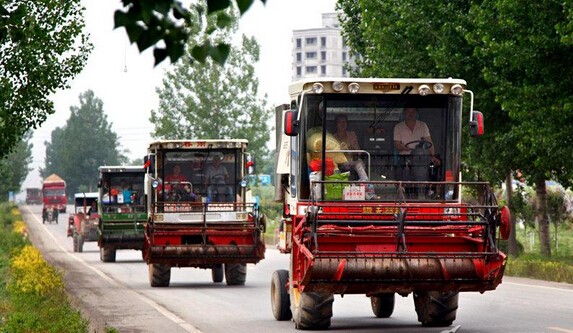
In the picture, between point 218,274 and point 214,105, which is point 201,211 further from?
point 214,105

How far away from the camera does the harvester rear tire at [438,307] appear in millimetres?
15359

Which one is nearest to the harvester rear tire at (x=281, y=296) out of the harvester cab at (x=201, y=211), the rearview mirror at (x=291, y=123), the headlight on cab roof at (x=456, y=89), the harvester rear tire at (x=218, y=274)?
the rearview mirror at (x=291, y=123)

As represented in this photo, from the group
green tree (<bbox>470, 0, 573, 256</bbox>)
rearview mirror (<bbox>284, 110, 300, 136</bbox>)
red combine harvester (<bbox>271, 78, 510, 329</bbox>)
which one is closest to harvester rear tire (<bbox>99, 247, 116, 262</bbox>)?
green tree (<bbox>470, 0, 573, 256</bbox>)

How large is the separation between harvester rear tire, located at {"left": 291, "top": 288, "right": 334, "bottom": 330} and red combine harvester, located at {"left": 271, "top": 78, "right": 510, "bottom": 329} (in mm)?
11

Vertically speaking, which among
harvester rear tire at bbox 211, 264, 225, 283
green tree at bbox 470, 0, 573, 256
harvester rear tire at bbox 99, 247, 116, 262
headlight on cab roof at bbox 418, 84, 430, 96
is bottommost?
harvester rear tire at bbox 99, 247, 116, 262

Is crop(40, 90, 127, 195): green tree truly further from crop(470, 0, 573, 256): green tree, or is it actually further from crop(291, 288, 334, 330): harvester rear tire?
crop(291, 288, 334, 330): harvester rear tire

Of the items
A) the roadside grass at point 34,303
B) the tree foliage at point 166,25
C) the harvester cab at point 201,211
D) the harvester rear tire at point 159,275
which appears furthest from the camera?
the harvester rear tire at point 159,275

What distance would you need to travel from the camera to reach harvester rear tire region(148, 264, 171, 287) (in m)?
26.8

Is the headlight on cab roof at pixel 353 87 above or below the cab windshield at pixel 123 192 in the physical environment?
above

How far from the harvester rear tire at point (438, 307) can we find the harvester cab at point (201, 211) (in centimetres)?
1020

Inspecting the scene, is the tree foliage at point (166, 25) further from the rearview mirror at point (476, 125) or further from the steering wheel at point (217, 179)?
the steering wheel at point (217, 179)

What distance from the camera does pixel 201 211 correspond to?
2631cm

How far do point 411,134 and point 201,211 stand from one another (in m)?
11.4

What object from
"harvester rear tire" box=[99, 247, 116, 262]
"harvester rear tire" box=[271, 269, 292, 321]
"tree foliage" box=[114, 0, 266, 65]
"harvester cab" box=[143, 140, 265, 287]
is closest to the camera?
"tree foliage" box=[114, 0, 266, 65]
